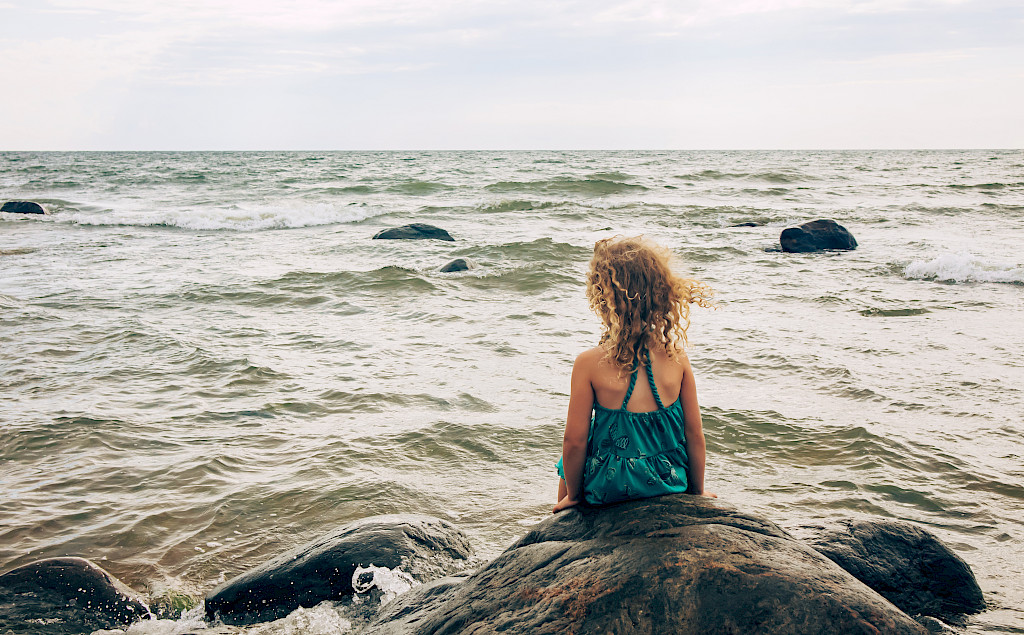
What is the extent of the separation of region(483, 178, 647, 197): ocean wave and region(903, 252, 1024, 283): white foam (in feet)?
59.3

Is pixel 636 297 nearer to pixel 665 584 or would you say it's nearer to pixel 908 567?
pixel 665 584

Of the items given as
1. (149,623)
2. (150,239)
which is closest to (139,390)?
(149,623)

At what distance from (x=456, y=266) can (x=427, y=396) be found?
641 cm

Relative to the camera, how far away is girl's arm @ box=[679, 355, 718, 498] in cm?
285

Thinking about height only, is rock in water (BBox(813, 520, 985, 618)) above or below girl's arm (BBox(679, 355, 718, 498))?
below

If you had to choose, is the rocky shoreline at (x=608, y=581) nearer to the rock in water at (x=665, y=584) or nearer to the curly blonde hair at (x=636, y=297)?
the rock in water at (x=665, y=584)

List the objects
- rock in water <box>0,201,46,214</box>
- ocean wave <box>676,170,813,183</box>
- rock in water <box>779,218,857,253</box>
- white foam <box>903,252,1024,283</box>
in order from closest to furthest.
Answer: white foam <box>903,252,1024,283</box>, rock in water <box>779,218,857,253</box>, rock in water <box>0,201,46,214</box>, ocean wave <box>676,170,813,183</box>

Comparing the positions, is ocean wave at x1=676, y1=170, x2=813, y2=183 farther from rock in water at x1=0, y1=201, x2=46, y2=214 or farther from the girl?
the girl

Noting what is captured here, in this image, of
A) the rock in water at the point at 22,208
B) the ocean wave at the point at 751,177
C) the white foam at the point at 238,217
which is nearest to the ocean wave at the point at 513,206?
the white foam at the point at 238,217

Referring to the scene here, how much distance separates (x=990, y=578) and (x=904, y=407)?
2617 millimetres

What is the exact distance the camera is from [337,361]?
7.49 metres

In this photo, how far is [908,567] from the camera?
332 centimetres

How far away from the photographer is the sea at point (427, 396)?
4316 millimetres

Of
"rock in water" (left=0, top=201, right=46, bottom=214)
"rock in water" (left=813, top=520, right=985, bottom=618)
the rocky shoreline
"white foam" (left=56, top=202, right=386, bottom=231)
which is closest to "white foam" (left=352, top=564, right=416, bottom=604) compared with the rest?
the rocky shoreline
